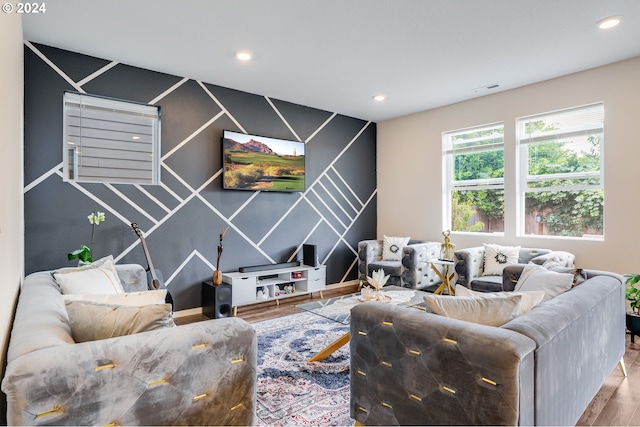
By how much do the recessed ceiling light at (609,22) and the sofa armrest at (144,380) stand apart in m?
3.58

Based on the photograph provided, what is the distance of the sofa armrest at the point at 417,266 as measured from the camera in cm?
479

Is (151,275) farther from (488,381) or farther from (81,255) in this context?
(488,381)

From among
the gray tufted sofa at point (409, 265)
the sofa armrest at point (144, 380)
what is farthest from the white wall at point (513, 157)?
the sofa armrest at point (144, 380)

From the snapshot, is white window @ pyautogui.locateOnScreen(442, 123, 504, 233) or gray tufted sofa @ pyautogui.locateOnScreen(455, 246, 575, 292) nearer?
gray tufted sofa @ pyautogui.locateOnScreen(455, 246, 575, 292)

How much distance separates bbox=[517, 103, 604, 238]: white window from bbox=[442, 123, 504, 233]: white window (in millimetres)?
299

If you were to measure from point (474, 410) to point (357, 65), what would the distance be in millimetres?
3395

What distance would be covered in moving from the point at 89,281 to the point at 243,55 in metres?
2.44

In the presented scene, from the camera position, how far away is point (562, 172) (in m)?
4.29

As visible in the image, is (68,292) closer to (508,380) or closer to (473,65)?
(508,380)

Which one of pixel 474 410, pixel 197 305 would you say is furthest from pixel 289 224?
pixel 474 410

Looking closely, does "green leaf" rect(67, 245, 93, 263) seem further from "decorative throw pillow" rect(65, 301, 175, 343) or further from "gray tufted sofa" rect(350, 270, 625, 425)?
"gray tufted sofa" rect(350, 270, 625, 425)

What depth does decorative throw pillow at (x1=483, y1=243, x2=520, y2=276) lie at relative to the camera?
430cm

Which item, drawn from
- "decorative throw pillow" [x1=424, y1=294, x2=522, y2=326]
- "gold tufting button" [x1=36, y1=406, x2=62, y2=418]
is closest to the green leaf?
"gold tufting button" [x1=36, y1=406, x2=62, y2=418]

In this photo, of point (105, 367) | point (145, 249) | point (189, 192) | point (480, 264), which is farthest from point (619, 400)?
point (189, 192)
